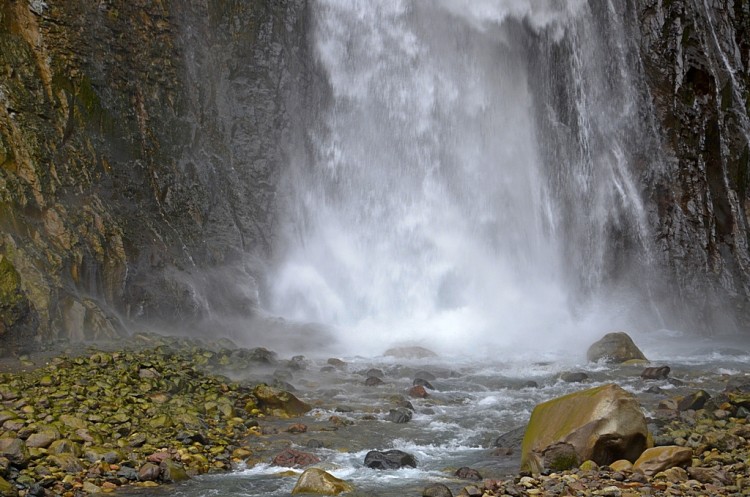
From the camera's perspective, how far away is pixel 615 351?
55.8ft

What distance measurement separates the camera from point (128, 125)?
65.2 feet

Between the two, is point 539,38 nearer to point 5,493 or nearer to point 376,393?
point 376,393

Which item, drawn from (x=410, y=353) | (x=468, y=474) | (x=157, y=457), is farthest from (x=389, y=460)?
(x=410, y=353)

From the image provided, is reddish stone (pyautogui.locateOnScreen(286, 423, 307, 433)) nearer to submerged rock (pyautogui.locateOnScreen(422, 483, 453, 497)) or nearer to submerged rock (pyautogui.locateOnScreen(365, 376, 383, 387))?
submerged rock (pyautogui.locateOnScreen(422, 483, 453, 497))

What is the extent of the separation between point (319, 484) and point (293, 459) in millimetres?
1366

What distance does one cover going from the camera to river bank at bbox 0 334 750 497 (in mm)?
7367

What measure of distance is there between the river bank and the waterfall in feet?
30.9

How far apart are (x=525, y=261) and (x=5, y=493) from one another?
72.7ft

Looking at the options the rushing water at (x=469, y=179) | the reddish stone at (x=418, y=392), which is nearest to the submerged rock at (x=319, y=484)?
the reddish stone at (x=418, y=392)

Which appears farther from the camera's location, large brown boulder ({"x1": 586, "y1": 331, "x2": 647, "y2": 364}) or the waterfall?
the waterfall

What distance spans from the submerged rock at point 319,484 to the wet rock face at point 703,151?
20.3 meters

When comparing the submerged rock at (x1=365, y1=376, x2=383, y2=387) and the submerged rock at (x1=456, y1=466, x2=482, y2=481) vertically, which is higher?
the submerged rock at (x1=365, y1=376, x2=383, y2=387)

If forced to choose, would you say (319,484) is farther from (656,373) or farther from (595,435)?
(656,373)

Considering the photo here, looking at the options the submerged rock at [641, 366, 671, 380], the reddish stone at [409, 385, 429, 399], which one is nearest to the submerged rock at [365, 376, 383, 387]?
the reddish stone at [409, 385, 429, 399]
